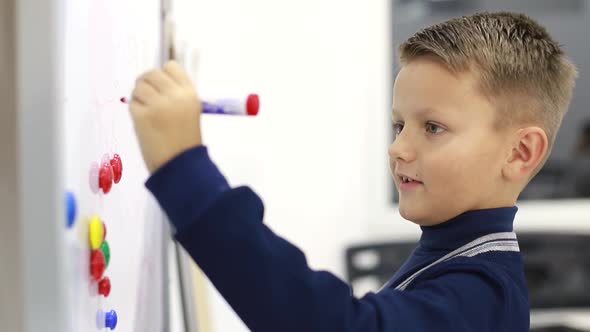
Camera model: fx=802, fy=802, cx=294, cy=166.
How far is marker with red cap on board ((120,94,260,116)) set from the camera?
1.84ft

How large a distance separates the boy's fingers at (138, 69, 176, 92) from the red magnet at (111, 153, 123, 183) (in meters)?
0.15

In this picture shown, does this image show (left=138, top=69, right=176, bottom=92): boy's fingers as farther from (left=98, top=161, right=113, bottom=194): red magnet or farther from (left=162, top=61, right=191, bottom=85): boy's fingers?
(left=98, top=161, right=113, bottom=194): red magnet

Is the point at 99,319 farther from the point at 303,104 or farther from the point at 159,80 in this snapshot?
the point at 303,104

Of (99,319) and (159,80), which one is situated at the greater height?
(159,80)

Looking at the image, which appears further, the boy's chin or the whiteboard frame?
the boy's chin

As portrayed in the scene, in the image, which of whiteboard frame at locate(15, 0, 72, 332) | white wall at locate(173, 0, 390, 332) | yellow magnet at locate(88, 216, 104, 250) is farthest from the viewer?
white wall at locate(173, 0, 390, 332)

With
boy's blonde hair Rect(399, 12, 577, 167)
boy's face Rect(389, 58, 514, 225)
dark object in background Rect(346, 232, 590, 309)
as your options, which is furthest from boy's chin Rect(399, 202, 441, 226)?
dark object in background Rect(346, 232, 590, 309)

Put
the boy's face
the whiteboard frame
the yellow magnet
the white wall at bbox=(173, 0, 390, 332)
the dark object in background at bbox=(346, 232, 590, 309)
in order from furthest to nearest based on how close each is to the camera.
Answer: the dark object in background at bbox=(346, 232, 590, 309)
the white wall at bbox=(173, 0, 390, 332)
the boy's face
the yellow magnet
the whiteboard frame

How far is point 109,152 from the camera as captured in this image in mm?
673

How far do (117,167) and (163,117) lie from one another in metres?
0.19

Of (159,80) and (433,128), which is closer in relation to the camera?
(159,80)

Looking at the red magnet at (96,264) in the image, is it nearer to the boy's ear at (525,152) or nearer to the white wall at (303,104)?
the boy's ear at (525,152)

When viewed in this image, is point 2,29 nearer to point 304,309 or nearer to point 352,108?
point 304,309

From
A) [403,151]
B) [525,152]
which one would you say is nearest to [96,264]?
[403,151]
